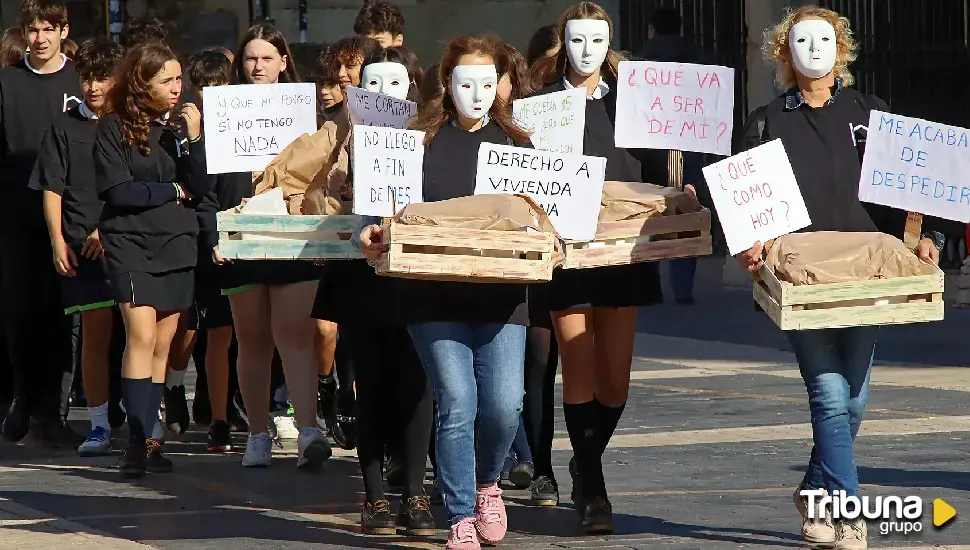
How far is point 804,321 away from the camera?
5895mm

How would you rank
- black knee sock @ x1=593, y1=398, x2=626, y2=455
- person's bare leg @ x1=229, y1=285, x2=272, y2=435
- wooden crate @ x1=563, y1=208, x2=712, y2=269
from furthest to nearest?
1. person's bare leg @ x1=229, y1=285, x2=272, y2=435
2. black knee sock @ x1=593, y1=398, x2=626, y2=455
3. wooden crate @ x1=563, y1=208, x2=712, y2=269

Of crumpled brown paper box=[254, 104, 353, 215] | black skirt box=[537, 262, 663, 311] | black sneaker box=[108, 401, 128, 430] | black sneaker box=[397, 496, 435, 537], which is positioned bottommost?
black sneaker box=[108, 401, 128, 430]

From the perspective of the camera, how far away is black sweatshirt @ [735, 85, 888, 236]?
6.23m

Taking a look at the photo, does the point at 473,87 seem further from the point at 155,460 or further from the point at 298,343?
the point at 155,460

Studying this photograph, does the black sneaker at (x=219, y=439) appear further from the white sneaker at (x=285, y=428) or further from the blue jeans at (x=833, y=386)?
the blue jeans at (x=833, y=386)

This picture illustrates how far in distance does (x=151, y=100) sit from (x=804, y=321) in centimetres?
363

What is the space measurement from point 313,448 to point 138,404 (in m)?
0.84

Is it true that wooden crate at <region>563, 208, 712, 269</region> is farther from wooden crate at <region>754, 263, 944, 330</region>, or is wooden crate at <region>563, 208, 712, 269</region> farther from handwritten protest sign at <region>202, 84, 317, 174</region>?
handwritten protest sign at <region>202, 84, 317, 174</region>

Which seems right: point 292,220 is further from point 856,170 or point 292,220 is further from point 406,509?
point 856,170

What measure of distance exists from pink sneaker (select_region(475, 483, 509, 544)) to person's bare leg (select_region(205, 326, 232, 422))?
9.67 feet

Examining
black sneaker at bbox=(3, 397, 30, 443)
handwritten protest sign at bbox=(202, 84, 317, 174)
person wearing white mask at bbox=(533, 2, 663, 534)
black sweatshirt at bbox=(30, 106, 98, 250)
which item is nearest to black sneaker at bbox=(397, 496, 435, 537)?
person wearing white mask at bbox=(533, 2, 663, 534)

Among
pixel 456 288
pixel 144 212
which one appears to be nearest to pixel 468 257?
pixel 456 288

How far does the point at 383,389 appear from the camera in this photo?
696 centimetres

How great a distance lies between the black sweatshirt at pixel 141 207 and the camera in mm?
8273
